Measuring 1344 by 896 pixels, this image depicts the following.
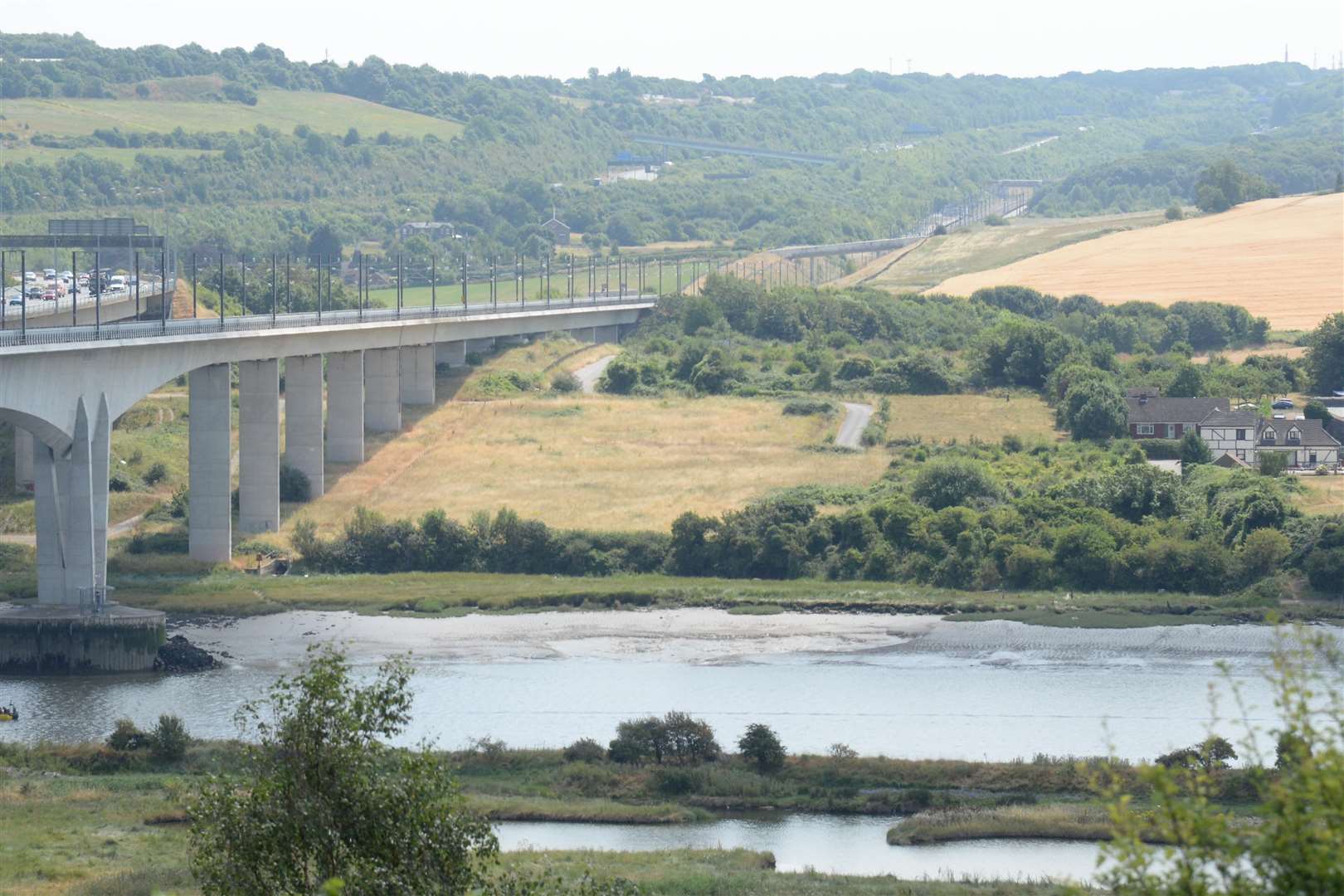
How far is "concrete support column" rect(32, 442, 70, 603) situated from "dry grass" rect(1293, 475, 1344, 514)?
3912 centimetres

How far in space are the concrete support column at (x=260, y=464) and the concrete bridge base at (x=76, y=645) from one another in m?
17.1

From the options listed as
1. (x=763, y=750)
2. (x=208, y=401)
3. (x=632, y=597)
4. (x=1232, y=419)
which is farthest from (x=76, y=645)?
(x=1232, y=419)

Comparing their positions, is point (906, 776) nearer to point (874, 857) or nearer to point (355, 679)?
point (874, 857)

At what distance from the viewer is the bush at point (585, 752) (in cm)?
4675

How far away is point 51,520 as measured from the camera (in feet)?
202

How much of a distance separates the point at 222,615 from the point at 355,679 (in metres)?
12.7

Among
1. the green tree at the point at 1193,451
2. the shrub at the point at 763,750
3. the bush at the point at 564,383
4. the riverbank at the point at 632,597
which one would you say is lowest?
the shrub at the point at 763,750

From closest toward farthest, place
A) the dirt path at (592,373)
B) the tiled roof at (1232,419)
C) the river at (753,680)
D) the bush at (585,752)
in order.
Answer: the bush at (585,752) < the river at (753,680) < the tiled roof at (1232,419) < the dirt path at (592,373)

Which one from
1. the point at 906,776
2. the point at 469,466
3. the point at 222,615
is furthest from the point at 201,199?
the point at 906,776

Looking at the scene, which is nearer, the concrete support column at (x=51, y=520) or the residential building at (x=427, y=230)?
the concrete support column at (x=51, y=520)

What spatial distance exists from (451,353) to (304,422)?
27.2 m

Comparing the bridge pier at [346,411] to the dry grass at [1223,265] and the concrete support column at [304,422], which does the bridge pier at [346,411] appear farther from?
the dry grass at [1223,265]

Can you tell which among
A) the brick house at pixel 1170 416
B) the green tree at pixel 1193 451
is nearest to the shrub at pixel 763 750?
the green tree at pixel 1193 451

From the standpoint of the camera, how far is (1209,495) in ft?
241
